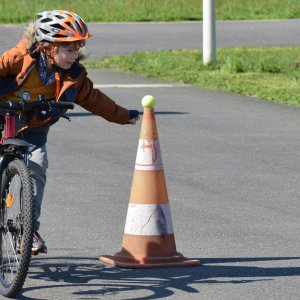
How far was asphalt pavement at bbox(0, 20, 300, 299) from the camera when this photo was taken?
7332 mm

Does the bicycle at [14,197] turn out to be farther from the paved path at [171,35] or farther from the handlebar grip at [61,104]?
the paved path at [171,35]

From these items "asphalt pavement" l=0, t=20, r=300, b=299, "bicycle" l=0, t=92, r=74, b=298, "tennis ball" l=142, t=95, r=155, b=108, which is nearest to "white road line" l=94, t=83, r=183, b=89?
"asphalt pavement" l=0, t=20, r=300, b=299

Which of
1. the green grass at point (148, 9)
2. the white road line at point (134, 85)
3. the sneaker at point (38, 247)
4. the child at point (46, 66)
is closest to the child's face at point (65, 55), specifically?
the child at point (46, 66)

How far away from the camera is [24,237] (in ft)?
22.0

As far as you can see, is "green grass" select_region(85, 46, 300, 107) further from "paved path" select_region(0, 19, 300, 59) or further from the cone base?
the cone base

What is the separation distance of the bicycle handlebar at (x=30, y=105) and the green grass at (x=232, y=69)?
1019cm

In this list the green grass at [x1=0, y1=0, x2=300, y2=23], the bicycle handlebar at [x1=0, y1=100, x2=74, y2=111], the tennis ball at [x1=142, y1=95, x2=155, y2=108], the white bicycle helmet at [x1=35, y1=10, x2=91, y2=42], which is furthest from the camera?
A: the green grass at [x1=0, y1=0, x2=300, y2=23]

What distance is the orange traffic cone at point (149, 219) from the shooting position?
7.84 m

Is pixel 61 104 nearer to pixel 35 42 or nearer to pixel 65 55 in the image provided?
pixel 65 55

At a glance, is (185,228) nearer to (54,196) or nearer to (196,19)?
(54,196)

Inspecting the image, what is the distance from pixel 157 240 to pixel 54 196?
8.83 feet

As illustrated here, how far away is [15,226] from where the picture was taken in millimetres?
6969

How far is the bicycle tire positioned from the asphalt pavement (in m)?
0.16

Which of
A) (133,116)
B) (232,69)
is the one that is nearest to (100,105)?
(133,116)
